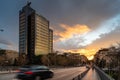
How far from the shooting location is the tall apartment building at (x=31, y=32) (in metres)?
145

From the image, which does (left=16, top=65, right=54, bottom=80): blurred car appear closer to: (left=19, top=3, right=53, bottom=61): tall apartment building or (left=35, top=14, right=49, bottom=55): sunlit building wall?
(left=19, top=3, right=53, bottom=61): tall apartment building

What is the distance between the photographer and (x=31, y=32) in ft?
489

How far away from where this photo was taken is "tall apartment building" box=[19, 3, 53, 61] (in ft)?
474

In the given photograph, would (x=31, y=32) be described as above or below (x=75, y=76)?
above

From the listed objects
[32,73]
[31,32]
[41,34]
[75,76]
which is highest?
[31,32]

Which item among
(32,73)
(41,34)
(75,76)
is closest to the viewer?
(32,73)

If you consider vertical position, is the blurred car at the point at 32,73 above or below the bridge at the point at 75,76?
above

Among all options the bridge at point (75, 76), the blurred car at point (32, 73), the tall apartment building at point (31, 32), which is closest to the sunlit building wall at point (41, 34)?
the tall apartment building at point (31, 32)

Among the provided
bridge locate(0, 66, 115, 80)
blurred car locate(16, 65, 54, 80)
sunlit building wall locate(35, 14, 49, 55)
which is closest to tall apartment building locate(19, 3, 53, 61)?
sunlit building wall locate(35, 14, 49, 55)

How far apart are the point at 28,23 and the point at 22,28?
306 inches

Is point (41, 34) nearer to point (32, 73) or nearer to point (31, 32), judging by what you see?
point (31, 32)

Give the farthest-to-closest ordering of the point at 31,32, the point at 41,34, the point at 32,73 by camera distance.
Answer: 1. the point at 41,34
2. the point at 31,32
3. the point at 32,73

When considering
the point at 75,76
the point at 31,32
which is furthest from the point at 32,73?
the point at 31,32

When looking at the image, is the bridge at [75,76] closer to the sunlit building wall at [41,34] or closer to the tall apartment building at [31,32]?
the tall apartment building at [31,32]
